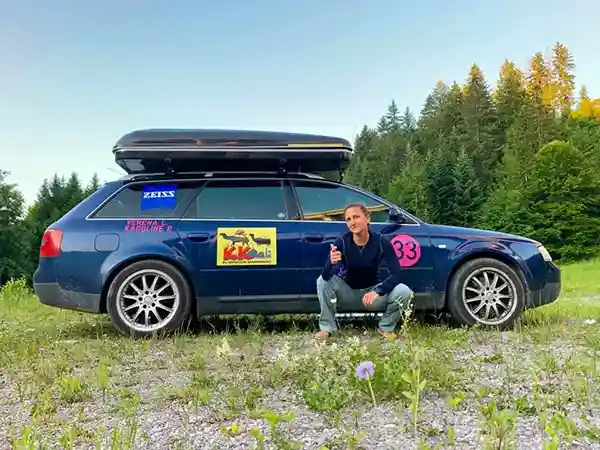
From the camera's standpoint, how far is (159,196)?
5.91m

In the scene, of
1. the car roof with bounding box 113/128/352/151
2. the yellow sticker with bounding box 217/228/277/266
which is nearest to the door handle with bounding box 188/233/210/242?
the yellow sticker with bounding box 217/228/277/266

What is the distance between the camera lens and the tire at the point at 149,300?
18.2ft

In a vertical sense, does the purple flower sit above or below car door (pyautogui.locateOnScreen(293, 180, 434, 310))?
below

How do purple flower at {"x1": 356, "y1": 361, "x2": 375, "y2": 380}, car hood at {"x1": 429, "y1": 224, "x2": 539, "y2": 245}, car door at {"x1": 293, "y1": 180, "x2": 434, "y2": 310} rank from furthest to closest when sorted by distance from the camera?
car hood at {"x1": 429, "y1": 224, "x2": 539, "y2": 245} < car door at {"x1": 293, "y1": 180, "x2": 434, "y2": 310} < purple flower at {"x1": 356, "y1": 361, "x2": 375, "y2": 380}

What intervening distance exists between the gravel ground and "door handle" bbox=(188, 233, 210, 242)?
2212 millimetres

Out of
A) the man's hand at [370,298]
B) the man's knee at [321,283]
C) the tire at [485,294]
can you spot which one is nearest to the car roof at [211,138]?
the man's knee at [321,283]

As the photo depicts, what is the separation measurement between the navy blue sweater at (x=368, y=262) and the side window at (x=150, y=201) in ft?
5.40

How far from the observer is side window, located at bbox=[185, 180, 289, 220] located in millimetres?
5895

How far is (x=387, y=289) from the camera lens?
5062 mm

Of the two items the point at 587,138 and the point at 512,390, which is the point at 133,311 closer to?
the point at 512,390

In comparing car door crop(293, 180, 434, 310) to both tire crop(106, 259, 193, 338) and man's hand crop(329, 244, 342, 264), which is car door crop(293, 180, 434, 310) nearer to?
man's hand crop(329, 244, 342, 264)

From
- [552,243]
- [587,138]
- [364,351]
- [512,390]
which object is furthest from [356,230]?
[587,138]

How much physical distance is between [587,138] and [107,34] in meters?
62.7

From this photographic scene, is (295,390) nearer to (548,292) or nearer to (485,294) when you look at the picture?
(485,294)
